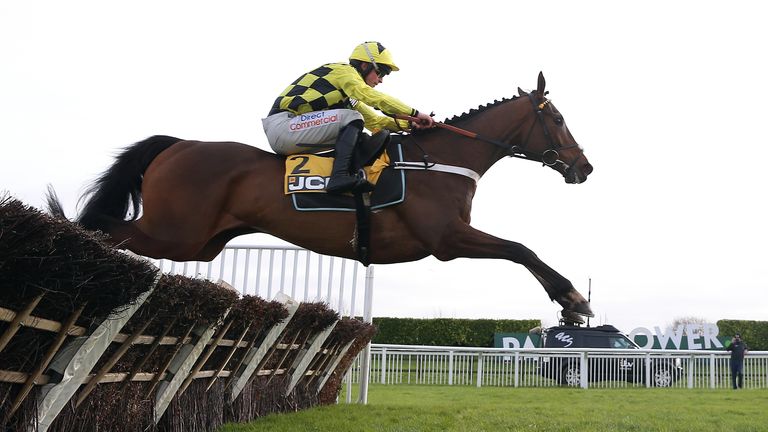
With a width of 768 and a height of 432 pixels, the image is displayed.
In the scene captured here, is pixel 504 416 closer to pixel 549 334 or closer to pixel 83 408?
pixel 83 408

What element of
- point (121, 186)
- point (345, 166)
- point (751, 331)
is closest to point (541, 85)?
point (345, 166)

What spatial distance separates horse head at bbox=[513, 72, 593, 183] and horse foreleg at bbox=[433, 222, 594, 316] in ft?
2.69

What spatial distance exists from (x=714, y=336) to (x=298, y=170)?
56.3ft

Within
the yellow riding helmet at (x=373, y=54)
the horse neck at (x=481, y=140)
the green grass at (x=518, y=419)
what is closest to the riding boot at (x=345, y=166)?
the horse neck at (x=481, y=140)

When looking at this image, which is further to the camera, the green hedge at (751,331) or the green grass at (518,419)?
the green hedge at (751,331)

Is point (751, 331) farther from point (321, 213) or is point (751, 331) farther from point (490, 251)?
point (321, 213)

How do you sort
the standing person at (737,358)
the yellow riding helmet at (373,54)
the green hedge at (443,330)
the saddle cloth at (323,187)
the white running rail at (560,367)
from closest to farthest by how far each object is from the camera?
1. the saddle cloth at (323,187)
2. the yellow riding helmet at (373,54)
3. the standing person at (737,358)
4. the white running rail at (560,367)
5. the green hedge at (443,330)

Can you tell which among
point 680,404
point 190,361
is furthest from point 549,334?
point 190,361

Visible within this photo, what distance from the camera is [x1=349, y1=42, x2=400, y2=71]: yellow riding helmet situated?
5.34 metres

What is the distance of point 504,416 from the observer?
6523 millimetres

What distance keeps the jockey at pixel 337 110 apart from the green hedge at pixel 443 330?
1818 cm

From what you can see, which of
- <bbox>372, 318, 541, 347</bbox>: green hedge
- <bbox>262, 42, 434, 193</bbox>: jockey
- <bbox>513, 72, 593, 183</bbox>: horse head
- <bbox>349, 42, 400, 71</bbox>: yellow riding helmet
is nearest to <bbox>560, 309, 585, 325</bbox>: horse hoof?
<bbox>513, 72, 593, 183</bbox>: horse head

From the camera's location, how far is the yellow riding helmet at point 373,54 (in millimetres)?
5340

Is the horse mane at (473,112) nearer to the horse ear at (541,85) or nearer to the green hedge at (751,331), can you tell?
the horse ear at (541,85)
